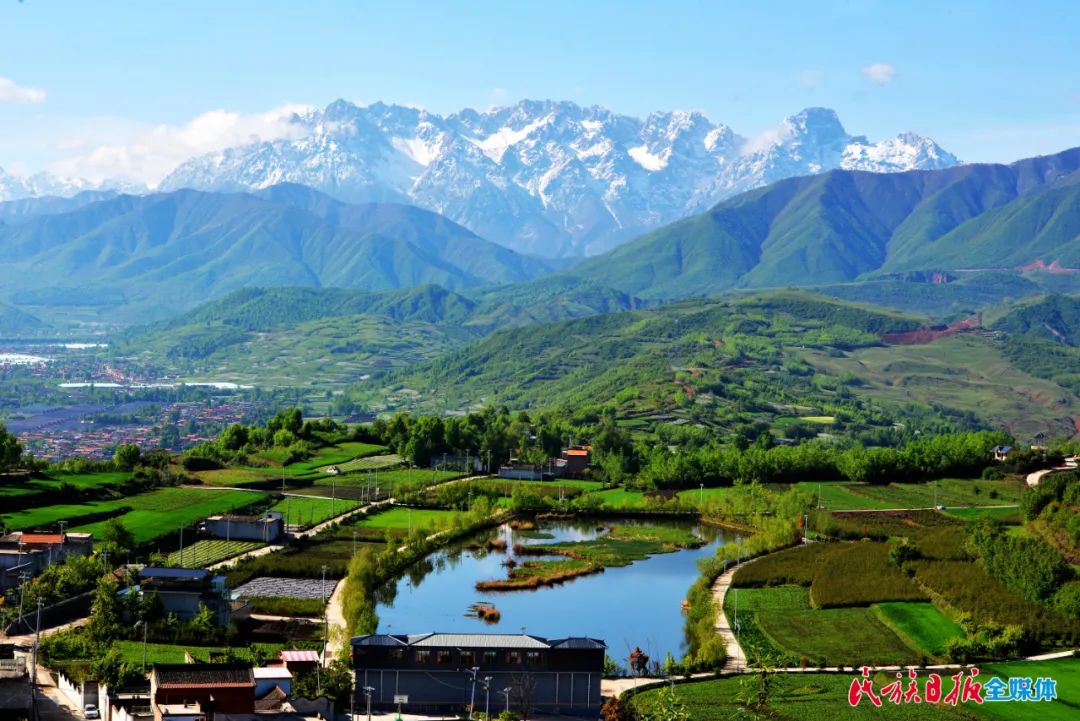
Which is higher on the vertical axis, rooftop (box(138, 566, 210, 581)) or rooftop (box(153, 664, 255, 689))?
rooftop (box(138, 566, 210, 581))

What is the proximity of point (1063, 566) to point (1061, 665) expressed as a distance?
9.85 m

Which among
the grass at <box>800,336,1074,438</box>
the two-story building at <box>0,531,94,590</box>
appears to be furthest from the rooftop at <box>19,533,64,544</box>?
the grass at <box>800,336,1074,438</box>

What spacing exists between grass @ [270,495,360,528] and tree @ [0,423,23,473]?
13426mm

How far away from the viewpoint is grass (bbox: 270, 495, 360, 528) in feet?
247

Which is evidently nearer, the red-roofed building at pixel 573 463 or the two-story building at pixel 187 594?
the two-story building at pixel 187 594

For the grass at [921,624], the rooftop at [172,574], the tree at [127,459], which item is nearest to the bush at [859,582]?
the grass at [921,624]

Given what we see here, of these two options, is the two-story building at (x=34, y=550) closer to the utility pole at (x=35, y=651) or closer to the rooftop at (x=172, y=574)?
the rooftop at (x=172, y=574)

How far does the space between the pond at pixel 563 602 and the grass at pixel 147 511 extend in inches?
488

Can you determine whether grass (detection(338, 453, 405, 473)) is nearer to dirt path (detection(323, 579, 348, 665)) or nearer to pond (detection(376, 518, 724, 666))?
pond (detection(376, 518, 724, 666))

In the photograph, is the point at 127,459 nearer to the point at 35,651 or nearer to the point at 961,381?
the point at 35,651

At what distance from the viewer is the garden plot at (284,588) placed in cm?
5688

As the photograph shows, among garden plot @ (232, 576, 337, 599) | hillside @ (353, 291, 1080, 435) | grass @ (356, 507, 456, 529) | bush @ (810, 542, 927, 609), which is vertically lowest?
garden plot @ (232, 576, 337, 599)

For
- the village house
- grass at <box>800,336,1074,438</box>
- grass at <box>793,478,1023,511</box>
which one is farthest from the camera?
grass at <box>800,336,1074,438</box>

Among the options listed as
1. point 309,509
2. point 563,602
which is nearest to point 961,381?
point 309,509
